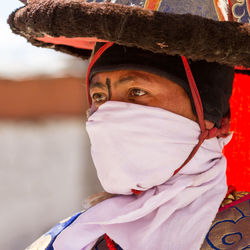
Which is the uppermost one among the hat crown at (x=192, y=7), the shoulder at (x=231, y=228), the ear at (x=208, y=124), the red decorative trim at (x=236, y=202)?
the hat crown at (x=192, y=7)

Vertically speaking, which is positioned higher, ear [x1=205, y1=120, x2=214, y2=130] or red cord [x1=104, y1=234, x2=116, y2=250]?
ear [x1=205, y1=120, x2=214, y2=130]

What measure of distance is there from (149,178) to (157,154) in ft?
0.40

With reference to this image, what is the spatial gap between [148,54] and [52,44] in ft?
2.15

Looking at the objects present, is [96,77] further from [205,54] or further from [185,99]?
[205,54]

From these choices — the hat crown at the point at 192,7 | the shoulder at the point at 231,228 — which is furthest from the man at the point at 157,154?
the hat crown at the point at 192,7

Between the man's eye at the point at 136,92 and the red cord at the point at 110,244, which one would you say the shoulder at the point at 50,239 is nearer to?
the red cord at the point at 110,244

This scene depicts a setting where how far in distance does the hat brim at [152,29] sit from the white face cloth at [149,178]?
0.47 meters

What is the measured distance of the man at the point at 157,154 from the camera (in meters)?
2.07

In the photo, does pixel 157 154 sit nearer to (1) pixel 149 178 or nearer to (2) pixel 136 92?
(1) pixel 149 178

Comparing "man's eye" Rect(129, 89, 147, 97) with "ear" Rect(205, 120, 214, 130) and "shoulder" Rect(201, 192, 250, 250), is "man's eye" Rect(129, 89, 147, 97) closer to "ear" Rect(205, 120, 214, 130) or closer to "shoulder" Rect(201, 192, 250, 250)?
"ear" Rect(205, 120, 214, 130)

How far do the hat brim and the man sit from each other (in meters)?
0.23

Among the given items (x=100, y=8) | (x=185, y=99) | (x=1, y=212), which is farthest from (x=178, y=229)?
(x=1, y=212)

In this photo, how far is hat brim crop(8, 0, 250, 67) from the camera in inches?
68.9

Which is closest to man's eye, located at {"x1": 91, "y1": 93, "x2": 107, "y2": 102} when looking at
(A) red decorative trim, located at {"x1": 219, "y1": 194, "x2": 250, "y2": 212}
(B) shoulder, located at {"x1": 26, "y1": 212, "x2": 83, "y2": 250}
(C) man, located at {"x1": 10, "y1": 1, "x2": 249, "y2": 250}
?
(C) man, located at {"x1": 10, "y1": 1, "x2": 249, "y2": 250}
